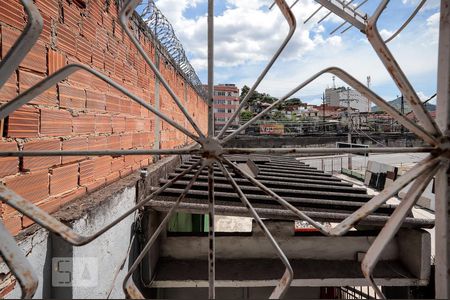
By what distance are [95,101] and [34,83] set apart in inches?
32.9

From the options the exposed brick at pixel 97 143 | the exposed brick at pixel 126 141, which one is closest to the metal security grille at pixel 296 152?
the exposed brick at pixel 97 143

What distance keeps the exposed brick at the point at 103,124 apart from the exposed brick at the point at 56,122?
472 millimetres

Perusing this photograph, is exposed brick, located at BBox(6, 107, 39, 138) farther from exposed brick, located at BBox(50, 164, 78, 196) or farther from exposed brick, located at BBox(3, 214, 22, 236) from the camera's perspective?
exposed brick, located at BBox(3, 214, 22, 236)

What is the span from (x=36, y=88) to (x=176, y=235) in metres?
2.61

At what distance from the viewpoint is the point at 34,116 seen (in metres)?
1.78

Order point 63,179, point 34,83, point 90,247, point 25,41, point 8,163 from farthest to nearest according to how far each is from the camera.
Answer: point 63,179 → point 90,247 → point 34,83 → point 8,163 → point 25,41

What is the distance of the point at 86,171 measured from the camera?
2412 millimetres

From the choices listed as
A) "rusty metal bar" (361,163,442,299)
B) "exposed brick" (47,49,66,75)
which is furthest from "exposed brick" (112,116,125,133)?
"rusty metal bar" (361,163,442,299)

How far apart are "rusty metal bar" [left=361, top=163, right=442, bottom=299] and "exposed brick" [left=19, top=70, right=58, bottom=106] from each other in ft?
6.82

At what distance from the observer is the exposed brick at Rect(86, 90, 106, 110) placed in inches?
98.6

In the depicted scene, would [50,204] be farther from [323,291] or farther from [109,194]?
[323,291]

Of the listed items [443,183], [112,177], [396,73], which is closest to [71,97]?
[112,177]

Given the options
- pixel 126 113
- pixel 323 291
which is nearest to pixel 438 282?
pixel 126 113

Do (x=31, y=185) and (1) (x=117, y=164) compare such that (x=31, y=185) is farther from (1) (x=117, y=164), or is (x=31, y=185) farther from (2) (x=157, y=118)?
(2) (x=157, y=118)
